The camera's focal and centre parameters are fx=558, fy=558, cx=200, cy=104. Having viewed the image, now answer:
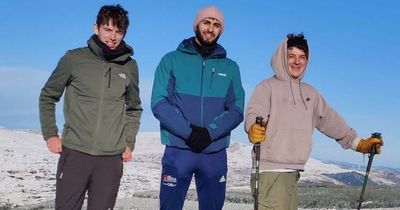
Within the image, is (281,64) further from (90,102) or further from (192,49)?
(90,102)

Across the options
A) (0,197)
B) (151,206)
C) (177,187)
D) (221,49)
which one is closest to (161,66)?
(221,49)

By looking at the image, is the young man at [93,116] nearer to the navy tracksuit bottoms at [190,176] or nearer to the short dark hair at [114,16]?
the short dark hair at [114,16]

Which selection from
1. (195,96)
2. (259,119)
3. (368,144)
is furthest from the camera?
(368,144)

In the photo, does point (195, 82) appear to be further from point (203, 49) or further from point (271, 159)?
point (271, 159)

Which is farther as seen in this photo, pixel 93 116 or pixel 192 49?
pixel 192 49

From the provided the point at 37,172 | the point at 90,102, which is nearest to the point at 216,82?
the point at 90,102

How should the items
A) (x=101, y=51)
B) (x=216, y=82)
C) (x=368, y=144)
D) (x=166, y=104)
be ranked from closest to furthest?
1. (x=101, y=51)
2. (x=166, y=104)
3. (x=216, y=82)
4. (x=368, y=144)

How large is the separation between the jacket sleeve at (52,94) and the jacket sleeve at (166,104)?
Answer: 950mm

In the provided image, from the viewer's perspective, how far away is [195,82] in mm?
6090

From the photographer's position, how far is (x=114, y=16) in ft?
19.3

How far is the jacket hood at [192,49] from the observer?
6223mm

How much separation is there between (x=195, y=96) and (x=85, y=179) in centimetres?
145

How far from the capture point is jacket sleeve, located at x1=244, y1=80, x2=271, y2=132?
6016 mm

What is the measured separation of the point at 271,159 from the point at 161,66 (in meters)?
1.59
